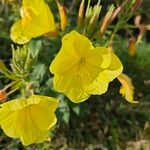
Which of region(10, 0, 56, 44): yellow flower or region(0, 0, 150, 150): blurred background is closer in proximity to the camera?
region(10, 0, 56, 44): yellow flower

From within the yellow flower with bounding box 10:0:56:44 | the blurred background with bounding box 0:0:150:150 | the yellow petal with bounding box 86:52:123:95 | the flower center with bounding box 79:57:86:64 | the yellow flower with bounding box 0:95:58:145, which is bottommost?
the blurred background with bounding box 0:0:150:150

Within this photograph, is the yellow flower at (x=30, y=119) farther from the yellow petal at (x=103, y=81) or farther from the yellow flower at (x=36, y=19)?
the yellow flower at (x=36, y=19)

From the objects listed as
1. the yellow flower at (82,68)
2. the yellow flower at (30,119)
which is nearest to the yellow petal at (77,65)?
the yellow flower at (82,68)

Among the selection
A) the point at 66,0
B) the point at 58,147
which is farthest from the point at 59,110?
the point at 66,0

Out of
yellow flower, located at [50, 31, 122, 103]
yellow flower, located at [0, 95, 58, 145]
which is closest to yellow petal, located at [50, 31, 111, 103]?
yellow flower, located at [50, 31, 122, 103]

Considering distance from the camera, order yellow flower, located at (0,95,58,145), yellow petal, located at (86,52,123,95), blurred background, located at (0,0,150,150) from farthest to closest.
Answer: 1. blurred background, located at (0,0,150,150)
2. yellow petal, located at (86,52,123,95)
3. yellow flower, located at (0,95,58,145)

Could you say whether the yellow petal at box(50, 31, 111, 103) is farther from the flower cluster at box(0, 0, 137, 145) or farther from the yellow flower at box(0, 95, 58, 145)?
the yellow flower at box(0, 95, 58, 145)

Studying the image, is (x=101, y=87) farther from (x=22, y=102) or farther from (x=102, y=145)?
(x=102, y=145)
